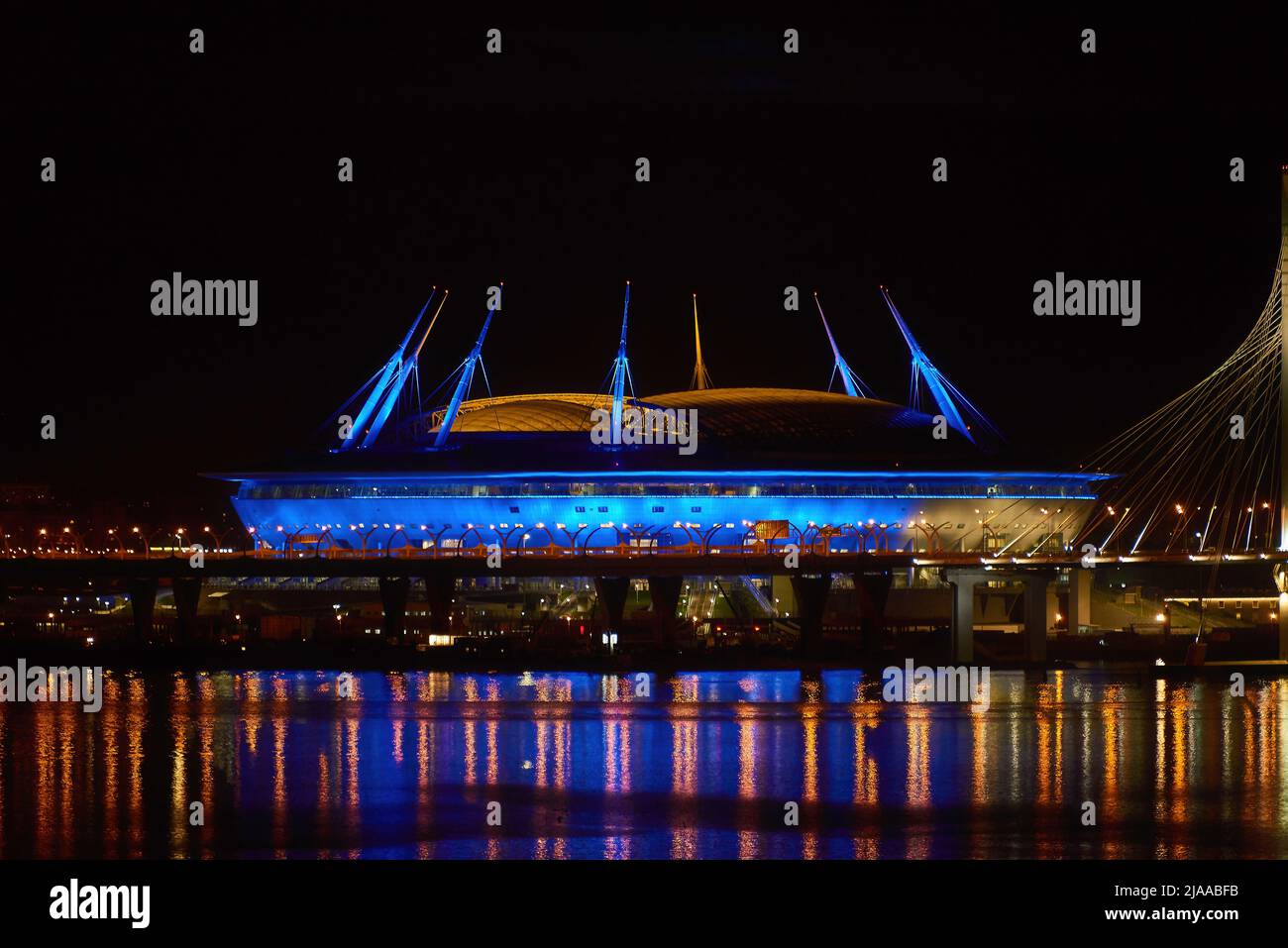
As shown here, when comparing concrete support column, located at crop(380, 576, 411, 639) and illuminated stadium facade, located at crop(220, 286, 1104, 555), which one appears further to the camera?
illuminated stadium facade, located at crop(220, 286, 1104, 555)

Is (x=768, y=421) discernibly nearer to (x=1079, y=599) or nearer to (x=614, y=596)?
(x=1079, y=599)

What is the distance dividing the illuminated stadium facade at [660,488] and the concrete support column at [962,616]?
19.3 metres

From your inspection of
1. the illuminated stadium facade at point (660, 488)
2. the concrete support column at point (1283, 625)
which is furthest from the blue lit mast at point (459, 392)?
the concrete support column at point (1283, 625)

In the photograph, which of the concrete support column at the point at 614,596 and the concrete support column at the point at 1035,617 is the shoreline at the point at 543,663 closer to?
the concrete support column at the point at 1035,617

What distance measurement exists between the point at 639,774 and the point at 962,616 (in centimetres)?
3162

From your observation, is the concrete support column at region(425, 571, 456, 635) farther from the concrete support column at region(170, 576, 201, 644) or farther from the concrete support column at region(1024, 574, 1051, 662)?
the concrete support column at region(1024, 574, 1051, 662)

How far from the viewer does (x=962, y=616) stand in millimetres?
69938

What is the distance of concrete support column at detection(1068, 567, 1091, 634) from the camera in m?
86.8

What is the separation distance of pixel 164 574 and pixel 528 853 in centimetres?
4981

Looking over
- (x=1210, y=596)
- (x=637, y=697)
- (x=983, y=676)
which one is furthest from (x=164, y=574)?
(x=1210, y=596)

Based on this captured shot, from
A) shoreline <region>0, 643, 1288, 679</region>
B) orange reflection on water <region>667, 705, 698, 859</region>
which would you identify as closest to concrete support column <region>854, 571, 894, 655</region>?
shoreline <region>0, 643, 1288, 679</region>

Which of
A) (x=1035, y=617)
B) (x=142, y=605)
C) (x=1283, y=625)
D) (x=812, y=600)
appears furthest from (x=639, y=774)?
(x=142, y=605)

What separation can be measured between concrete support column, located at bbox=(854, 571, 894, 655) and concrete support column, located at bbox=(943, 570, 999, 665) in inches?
130
